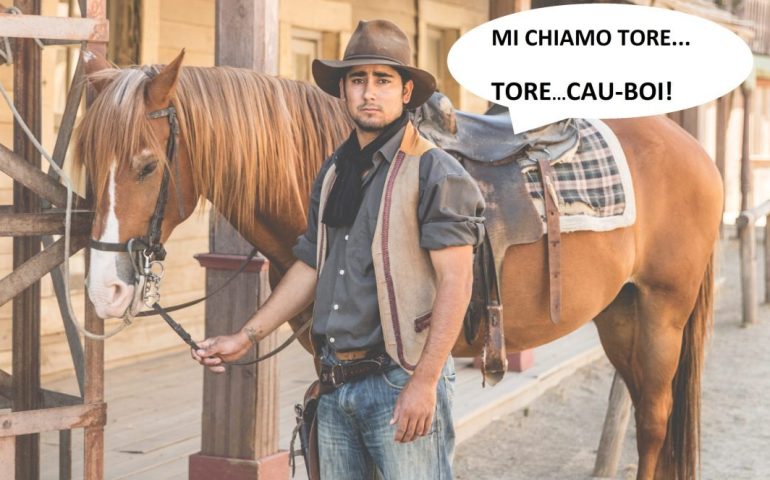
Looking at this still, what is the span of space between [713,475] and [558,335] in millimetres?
1830

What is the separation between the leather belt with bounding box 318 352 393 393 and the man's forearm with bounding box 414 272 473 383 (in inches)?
4.6

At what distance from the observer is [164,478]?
15.0 feet

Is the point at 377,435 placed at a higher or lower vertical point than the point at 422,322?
lower

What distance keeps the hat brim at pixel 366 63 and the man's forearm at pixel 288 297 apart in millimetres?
490

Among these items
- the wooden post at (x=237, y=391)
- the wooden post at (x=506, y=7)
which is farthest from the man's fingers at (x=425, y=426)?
the wooden post at (x=506, y=7)

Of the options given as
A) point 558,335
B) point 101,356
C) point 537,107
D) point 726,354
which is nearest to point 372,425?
point 101,356

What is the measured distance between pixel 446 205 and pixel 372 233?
0.20m

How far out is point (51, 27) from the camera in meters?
3.09

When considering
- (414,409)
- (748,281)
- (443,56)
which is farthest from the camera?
(443,56)

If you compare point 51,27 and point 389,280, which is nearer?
point 389,280

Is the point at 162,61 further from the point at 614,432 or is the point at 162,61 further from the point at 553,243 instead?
the point at 553,243

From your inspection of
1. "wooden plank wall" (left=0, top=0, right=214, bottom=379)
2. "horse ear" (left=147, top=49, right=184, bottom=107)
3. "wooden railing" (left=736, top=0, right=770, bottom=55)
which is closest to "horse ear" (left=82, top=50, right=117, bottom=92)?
"horse ear" (left=147, top=49, right=184, bottom=107)

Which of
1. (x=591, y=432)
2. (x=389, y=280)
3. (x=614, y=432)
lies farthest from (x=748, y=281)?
(x=389, y=280)

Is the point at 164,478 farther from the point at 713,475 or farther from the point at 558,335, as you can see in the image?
the point at 713,475
